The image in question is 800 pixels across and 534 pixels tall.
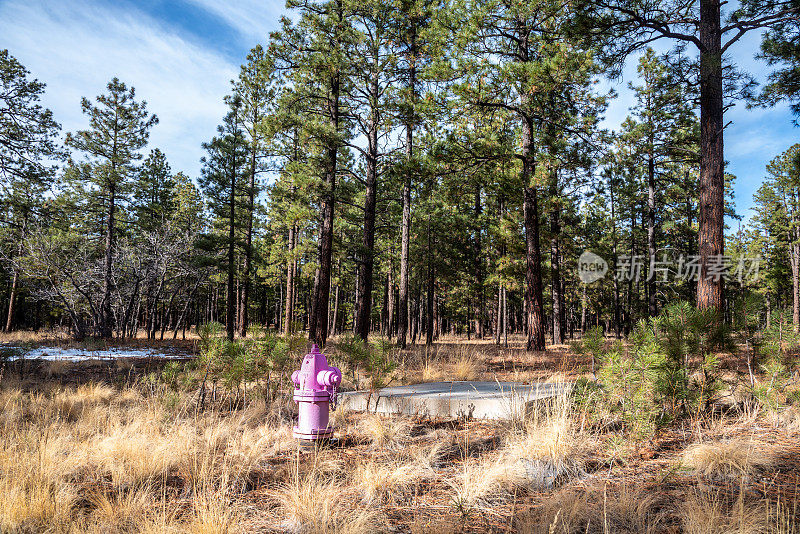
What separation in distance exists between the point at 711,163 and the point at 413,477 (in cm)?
750

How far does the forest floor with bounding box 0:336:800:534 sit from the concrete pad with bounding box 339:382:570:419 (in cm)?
16

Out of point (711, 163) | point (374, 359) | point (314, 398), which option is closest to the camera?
point (314, 398)

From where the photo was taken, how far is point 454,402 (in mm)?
4449

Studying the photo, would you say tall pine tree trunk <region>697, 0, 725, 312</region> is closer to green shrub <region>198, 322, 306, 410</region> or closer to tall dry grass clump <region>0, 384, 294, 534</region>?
green shrub <region>198, 322, 306, 410</region>

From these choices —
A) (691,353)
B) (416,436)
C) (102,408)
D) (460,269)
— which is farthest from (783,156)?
(102,408)

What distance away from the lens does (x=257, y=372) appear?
4.75m

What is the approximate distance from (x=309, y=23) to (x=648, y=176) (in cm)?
1739

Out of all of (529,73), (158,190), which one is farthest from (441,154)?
(158,190)

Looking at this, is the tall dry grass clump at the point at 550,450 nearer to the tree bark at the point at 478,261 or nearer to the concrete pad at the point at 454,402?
the concrete pad at the point at 454,402

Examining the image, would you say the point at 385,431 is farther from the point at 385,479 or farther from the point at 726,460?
the point at 726,460

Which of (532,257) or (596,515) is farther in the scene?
(532,257)

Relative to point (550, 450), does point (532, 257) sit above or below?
above

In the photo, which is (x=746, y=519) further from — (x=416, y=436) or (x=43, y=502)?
(x=43, y=502)

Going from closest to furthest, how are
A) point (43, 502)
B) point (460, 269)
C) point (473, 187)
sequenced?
point (43, 502) < point (473, 187) < point (460, 269)
